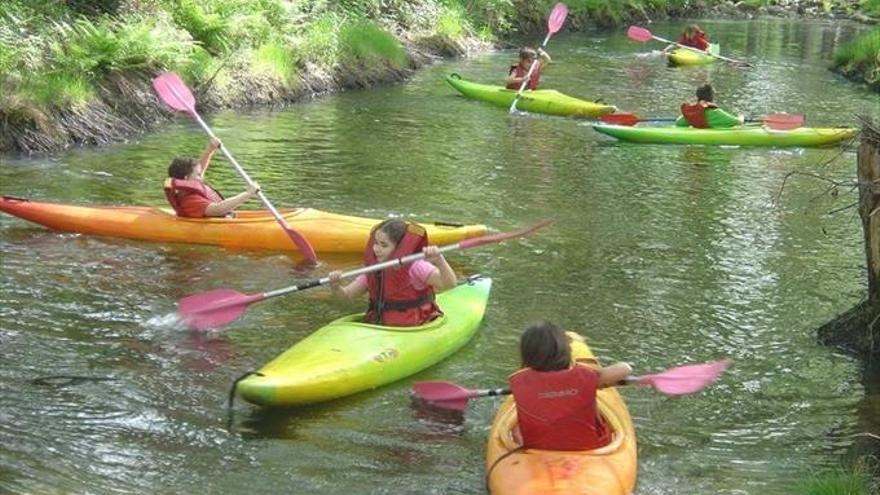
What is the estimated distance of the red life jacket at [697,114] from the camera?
45.5ft

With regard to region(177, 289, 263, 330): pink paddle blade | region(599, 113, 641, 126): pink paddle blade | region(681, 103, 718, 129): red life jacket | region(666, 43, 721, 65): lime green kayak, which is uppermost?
region(177, 289, 263, 330): pink paddle blade

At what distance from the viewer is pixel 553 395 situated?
16.4ft

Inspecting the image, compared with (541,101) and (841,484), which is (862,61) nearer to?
(541,101)

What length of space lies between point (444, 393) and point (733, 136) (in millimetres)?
8827

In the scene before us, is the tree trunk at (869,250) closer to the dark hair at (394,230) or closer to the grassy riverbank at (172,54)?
the dark hair at (394,230)

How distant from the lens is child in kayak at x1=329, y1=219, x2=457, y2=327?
21.8ft

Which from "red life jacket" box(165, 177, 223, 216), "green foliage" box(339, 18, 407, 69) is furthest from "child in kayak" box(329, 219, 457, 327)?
"green foliage" box(339, 18, 407, 69)

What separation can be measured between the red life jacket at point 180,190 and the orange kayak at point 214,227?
0.32 feet

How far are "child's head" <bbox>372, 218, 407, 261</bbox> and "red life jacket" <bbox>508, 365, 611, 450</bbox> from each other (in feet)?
5.88

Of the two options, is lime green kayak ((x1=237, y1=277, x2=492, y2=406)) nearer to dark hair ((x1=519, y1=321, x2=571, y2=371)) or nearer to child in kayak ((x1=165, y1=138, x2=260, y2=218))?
dark hair ((x1=519, y1=321, x2=571, y2=371))

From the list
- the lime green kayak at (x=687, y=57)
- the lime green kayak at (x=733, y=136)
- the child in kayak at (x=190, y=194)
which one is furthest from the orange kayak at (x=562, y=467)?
the lime green kayak at (x=687, y=57)

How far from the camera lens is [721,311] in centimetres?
791

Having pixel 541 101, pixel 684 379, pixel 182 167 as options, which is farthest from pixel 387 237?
pixel 541 101

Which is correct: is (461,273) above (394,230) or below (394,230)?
below
